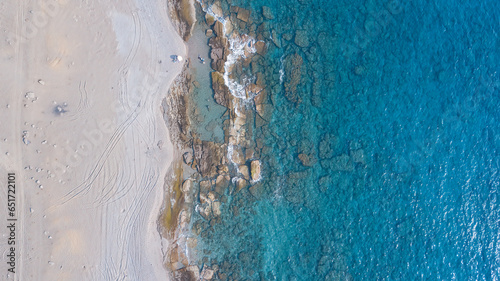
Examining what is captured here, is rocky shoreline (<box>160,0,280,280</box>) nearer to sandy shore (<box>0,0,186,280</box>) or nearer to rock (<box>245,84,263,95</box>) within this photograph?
rock (<box>245,84,263,95</box>)

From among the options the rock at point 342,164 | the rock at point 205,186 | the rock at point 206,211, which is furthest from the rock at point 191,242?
the rock at point 342,164

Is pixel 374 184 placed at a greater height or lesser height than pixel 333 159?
lesser

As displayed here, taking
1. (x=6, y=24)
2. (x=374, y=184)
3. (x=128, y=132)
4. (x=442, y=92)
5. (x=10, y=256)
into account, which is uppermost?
(x=6, y=24)

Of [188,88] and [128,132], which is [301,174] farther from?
[128,132]

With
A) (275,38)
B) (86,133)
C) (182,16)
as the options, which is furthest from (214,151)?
(182,16)

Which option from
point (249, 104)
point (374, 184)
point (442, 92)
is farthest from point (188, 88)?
point (442, 92)

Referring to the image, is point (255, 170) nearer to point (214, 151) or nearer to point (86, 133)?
point (214, 151)
